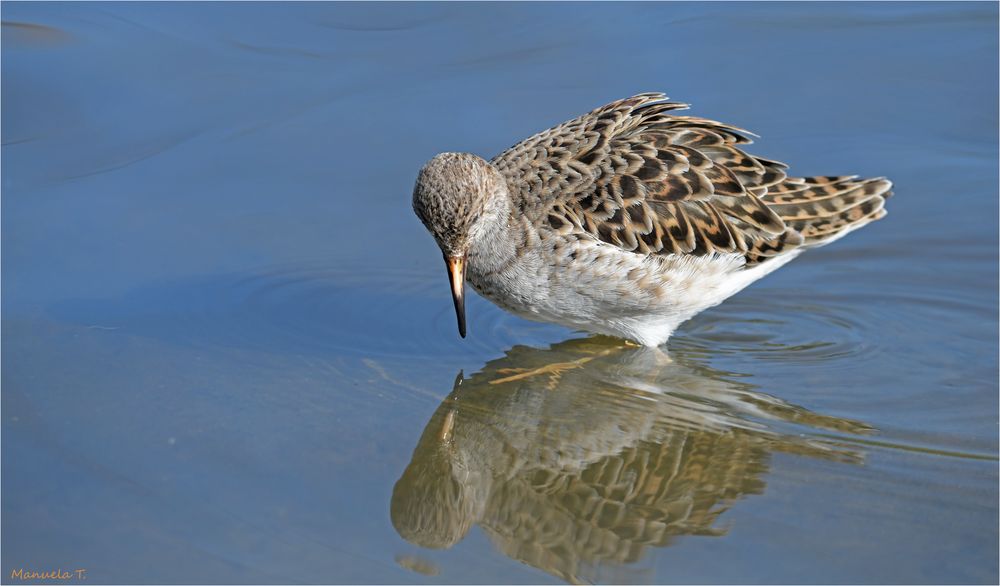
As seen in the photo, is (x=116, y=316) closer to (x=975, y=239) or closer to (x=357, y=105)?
(x=357, y=105)

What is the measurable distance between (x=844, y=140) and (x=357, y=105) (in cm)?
376

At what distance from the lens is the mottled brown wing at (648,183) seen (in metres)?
7.51

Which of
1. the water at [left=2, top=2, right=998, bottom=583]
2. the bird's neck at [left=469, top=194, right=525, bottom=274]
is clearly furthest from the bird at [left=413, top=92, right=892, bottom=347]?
the water at [left=2, top=2, right=998, bottom=583]

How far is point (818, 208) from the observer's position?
807 cm

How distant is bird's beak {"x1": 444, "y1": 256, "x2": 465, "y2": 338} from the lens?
723 centimetres

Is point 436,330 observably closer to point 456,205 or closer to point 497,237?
point 497,237

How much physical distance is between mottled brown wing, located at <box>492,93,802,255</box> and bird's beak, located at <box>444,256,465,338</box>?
1.78 feet

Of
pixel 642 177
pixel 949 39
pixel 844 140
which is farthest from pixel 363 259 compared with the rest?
pixel 949 39

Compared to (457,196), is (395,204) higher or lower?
lower

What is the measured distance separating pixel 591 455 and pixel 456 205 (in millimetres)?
1608

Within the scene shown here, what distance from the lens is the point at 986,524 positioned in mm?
5676
